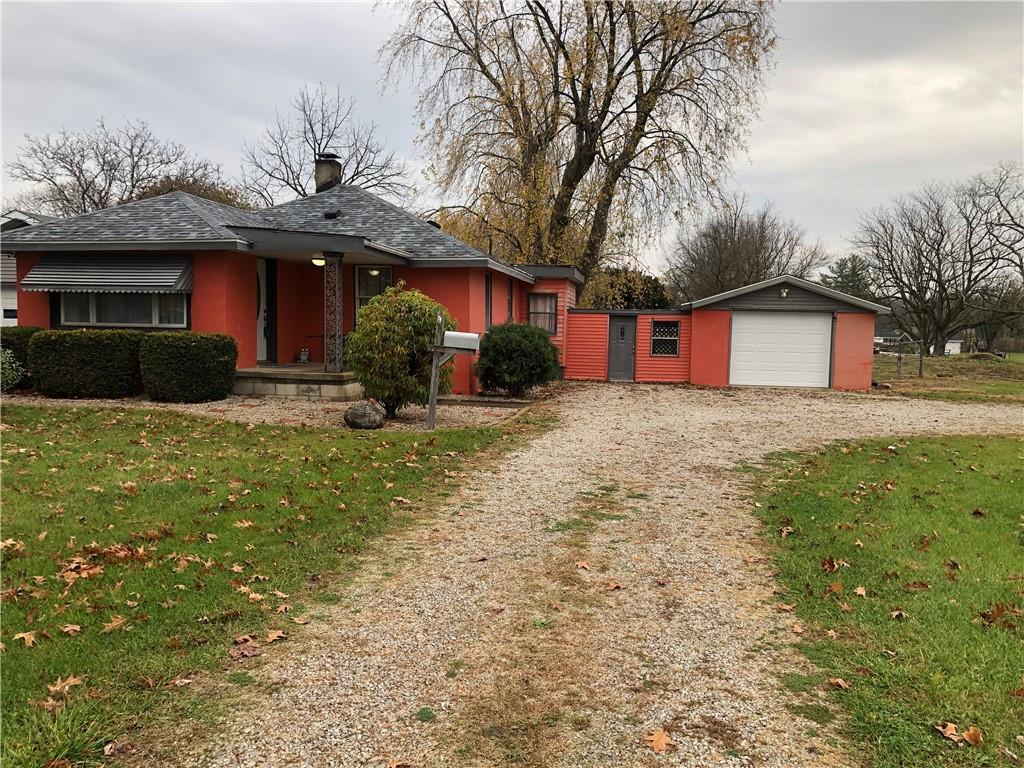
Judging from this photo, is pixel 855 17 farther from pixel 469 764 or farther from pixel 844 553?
pixel 469 764

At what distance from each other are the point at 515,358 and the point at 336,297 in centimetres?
386

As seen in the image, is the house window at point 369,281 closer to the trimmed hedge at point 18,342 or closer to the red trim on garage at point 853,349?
the trimmed hedge at point 18,342

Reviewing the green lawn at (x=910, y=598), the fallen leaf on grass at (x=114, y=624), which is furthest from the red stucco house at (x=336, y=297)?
the fallen leaf on grass at (x=114, y=624)

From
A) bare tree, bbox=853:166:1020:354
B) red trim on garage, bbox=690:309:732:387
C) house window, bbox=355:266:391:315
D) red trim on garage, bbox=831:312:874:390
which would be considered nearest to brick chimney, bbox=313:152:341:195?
house window, bbox=355:266:391:315

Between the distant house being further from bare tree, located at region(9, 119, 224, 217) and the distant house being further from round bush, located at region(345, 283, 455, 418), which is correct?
round bush, located at region(345, 283, 455, 418)

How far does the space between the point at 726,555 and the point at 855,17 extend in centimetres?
1165

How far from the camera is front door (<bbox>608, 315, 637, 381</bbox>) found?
20516 millimetres

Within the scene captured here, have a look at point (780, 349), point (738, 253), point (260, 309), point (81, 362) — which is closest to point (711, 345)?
point (780, 349)

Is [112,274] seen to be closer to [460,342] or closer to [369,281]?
[369,281]

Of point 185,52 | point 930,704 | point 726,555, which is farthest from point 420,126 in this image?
point 930,704

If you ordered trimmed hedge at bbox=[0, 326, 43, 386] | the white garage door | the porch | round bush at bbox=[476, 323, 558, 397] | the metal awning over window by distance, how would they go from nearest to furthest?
trimmed hedge at bbox=[0, 326, 43, 386] → the porch → the metal awning over window → round bush at bbox=[476, 323, 558, 397] → the white garage door

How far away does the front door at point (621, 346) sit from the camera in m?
20.5

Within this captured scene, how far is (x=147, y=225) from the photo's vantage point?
14.0 meters

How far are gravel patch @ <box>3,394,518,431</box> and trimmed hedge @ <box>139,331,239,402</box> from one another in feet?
→ 0.66
